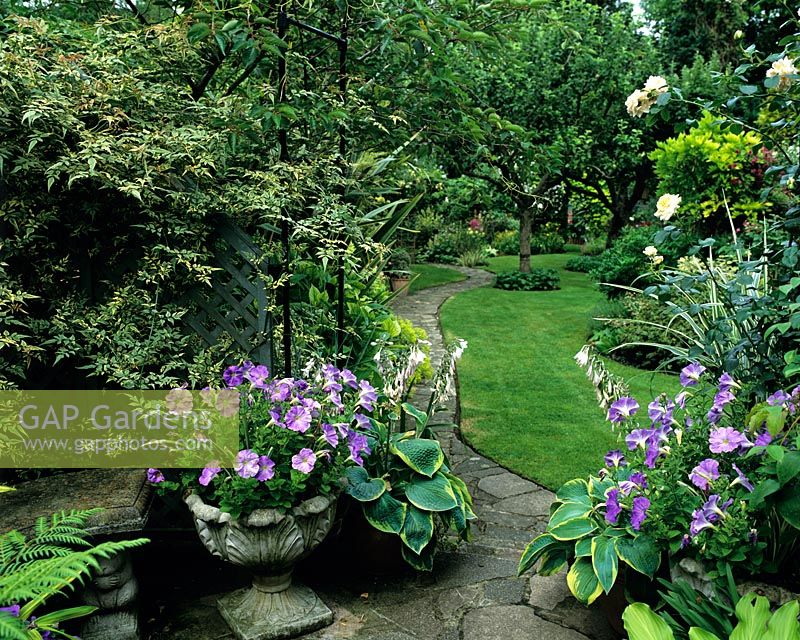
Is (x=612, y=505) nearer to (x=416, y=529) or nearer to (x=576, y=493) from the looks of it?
(x=576, y=493)

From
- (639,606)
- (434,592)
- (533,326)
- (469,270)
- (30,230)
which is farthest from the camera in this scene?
(469,270)

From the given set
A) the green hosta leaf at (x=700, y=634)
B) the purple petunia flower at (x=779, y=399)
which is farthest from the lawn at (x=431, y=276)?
the green hosta leaf at (x=700, y=634)

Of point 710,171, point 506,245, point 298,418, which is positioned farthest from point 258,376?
point 506,245

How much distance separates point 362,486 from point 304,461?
1.77 ft

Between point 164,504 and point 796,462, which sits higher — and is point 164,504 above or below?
below

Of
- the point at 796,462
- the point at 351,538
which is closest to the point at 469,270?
the point at 351,538

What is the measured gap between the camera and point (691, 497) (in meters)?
2.16

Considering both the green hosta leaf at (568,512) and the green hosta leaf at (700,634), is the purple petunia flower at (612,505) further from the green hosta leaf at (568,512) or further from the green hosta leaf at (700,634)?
the green hosta leaf at (700,634)

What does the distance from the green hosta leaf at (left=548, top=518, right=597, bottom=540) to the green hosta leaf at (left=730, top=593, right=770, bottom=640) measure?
26.2 inches

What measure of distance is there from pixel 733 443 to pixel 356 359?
2.19 meters

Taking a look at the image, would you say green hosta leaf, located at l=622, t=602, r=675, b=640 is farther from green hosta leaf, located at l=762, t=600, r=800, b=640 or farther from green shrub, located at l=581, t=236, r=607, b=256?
green shrub, located at l=581, t=236, r=607, b=256

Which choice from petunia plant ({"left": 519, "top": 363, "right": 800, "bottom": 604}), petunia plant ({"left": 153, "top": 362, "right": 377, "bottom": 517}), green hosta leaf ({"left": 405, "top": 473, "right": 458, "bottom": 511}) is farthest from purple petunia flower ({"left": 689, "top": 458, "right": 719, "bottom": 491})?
petunia plant ({"left": 153, "top": 362, "right": 377, "bottom": 517})

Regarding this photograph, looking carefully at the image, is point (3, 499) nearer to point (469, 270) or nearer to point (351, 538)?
point (351, 538)

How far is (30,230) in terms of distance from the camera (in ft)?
8.34
